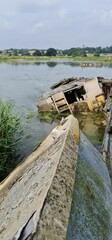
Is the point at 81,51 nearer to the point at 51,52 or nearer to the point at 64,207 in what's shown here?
the point at 51,52

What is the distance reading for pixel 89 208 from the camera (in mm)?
2043

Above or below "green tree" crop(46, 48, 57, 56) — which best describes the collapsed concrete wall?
above

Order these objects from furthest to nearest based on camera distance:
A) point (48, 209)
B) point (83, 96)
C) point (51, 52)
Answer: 1. point (51, 52)
2. point (83, 96)
3. point (48, 209)

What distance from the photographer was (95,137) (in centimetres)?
1703

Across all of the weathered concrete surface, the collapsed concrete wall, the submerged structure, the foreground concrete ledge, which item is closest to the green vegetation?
the weathered concrete surface

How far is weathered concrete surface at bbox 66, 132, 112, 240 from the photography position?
171 centimetres

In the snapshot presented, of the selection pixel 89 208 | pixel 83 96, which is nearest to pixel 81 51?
pixel 83 96

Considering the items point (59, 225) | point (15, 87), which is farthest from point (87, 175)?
point (15, 87)

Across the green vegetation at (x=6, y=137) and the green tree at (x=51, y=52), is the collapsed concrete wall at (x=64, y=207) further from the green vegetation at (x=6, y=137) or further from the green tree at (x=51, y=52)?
the green tree at (x=51, y=52)

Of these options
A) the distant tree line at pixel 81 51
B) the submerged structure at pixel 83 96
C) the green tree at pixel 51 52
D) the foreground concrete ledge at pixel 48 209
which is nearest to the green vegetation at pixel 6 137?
the foreground concrete ledge at pixel 48 209

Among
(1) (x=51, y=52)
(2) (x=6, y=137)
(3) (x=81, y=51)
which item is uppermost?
(2) (x=6, y=137)

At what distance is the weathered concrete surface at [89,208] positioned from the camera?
1.71m

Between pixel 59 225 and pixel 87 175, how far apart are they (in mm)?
1024

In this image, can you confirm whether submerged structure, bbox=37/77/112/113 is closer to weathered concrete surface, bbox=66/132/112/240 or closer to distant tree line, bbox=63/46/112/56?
weathered concrete surface, bbox=66/132/112/240
